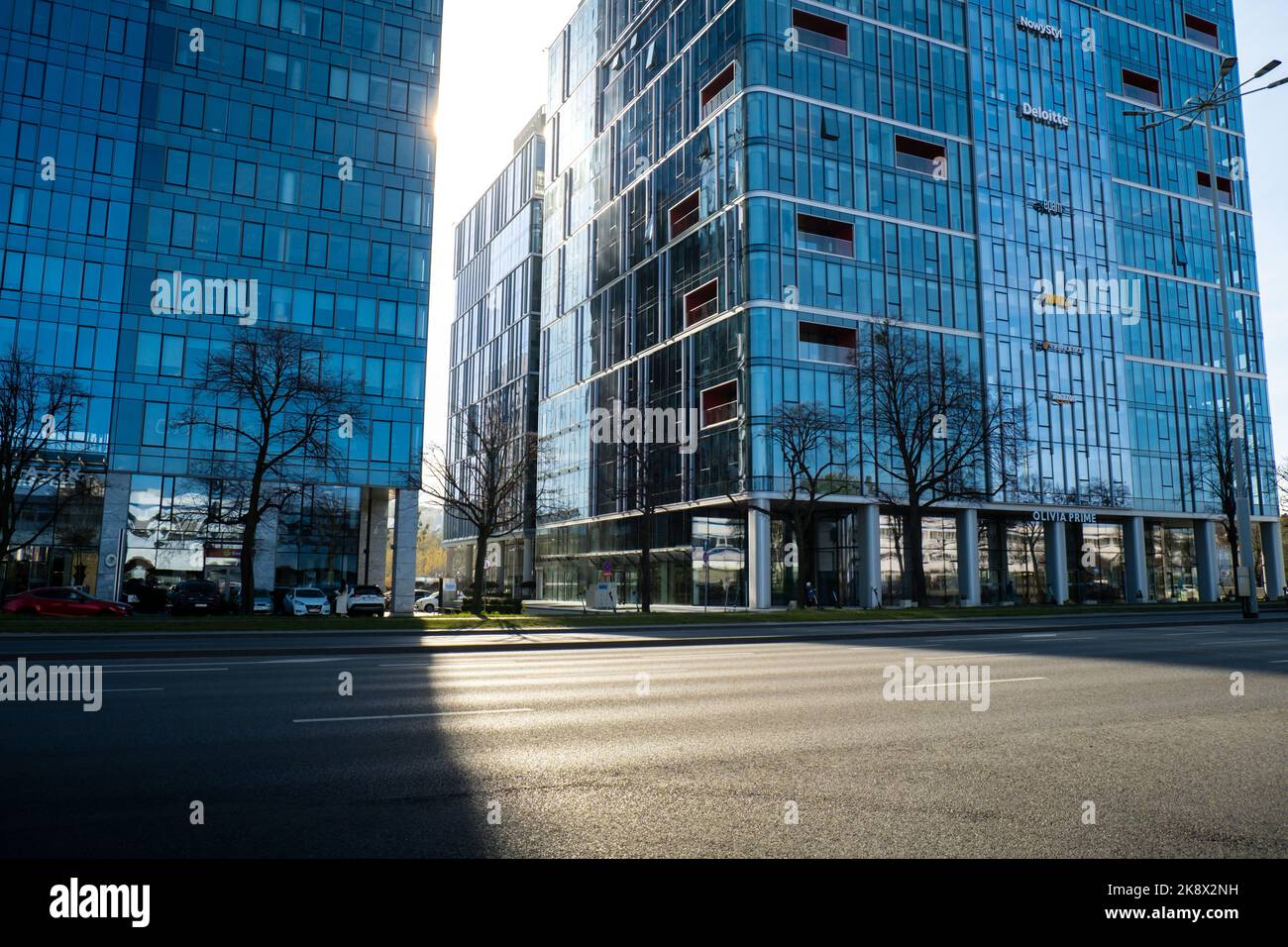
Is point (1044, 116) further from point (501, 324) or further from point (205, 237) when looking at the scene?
point (501, 324)

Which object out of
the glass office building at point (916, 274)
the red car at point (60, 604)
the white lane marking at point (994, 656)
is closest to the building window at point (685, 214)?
the glass office building at point (916, 274)

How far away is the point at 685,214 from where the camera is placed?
59.4m

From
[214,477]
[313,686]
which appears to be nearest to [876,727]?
[313,686]

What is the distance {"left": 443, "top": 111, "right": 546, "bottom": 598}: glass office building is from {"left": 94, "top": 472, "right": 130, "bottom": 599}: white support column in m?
35.9

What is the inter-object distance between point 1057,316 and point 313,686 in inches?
2320

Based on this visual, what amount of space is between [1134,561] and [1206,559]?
A: 862cm

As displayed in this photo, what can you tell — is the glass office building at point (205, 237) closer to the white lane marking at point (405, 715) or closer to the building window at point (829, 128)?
the building window at point (829, 128)

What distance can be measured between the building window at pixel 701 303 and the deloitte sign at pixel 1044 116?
25.2 metres

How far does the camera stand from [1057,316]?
59.3 m

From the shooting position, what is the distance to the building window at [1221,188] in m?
69.4

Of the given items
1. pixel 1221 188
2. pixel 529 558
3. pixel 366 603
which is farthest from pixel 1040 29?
pixel 529 558

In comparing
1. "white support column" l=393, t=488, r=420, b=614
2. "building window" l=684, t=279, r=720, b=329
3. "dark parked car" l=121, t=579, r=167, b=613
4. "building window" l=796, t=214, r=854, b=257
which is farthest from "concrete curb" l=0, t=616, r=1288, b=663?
"building window" l=684, t=279, r=720, b=329

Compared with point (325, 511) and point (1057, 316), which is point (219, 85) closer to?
point (325, 511)

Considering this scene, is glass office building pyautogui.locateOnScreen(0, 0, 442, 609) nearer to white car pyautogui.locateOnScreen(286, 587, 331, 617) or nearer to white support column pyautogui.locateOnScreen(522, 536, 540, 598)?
white car pyautogui.locateOnScreen(286, 587, 331, 617)
